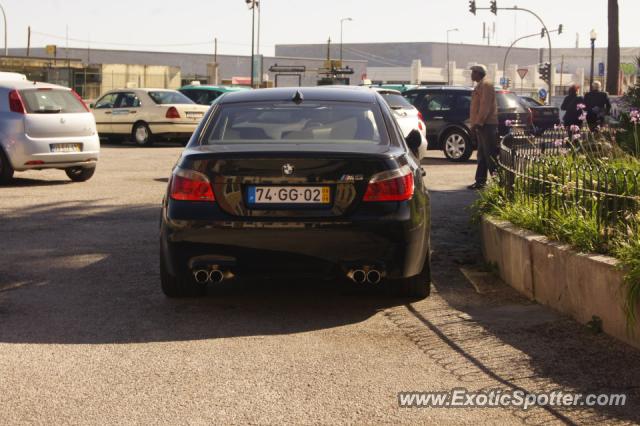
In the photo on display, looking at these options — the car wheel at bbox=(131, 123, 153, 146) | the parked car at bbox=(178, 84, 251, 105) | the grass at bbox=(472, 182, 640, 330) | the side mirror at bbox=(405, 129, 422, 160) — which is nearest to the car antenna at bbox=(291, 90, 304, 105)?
the side mirror at bbox=(405, 129, 422, 160)

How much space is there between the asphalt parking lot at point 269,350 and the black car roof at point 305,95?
55.5 inches

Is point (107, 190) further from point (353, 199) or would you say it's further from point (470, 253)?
point (353, 199)

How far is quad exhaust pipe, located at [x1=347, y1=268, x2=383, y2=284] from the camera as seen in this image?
709cm

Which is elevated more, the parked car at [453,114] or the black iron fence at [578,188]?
the parked car at [453,114]

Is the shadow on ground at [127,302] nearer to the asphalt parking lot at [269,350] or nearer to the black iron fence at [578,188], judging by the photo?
the asphalt parking lot at [269,350]

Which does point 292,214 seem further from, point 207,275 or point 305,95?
point 305,95

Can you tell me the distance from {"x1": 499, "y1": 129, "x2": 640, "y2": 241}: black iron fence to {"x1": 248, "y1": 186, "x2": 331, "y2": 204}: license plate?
70.5 inches

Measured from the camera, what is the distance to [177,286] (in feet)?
25.2

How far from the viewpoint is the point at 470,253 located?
10211 millimetres

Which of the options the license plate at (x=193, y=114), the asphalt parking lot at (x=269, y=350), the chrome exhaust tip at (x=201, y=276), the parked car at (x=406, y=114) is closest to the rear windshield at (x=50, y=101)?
the asphalt parking lot at (x=269, y=350)

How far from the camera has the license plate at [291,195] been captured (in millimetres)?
7004

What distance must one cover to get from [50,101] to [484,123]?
21.8 feet

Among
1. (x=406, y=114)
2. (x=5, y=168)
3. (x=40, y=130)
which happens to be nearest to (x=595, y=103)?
(x=406, y=114)

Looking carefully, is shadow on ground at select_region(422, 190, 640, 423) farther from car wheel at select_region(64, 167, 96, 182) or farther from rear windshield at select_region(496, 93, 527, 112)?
rear windshield at select_region(496, 93, 527, 112)
